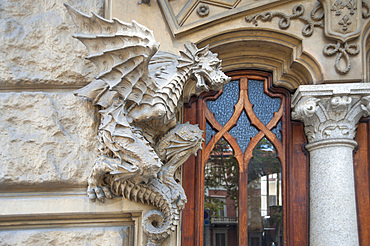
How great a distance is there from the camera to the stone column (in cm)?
254

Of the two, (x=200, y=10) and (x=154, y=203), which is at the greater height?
(x=200, y=10)

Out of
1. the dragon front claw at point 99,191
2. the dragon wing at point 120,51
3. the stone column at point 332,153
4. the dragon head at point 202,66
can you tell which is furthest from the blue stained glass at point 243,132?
the dragon front claw at point 99,191

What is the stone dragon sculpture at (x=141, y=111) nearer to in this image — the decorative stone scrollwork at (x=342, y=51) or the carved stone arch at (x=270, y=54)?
the carved stone arch at (x=270, y=54)

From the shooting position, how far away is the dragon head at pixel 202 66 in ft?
8.33

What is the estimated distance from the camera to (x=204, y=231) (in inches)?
111

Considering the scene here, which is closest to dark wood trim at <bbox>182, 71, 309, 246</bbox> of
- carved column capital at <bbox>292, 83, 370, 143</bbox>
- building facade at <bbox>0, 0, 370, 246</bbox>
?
building facade at <bbox>0, 0, 370, 246</bbox>

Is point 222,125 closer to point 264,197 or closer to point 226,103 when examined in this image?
point 226,103

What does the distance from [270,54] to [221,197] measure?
105 centimetres

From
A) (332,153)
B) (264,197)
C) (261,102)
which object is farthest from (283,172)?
(261,102)

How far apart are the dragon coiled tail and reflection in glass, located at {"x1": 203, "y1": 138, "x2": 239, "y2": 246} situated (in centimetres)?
52

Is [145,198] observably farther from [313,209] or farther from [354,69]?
[354,69]

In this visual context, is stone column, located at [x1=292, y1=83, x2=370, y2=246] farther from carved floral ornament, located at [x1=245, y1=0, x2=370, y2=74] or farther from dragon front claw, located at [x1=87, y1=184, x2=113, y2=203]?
dragon front claw, located at [x1=87, y1=184, x2=113, y2=203]

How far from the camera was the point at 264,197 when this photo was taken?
9.37ft

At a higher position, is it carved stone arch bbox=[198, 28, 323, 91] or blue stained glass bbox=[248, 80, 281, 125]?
carved stone arch bbox=[198, 28, 323, 91]
